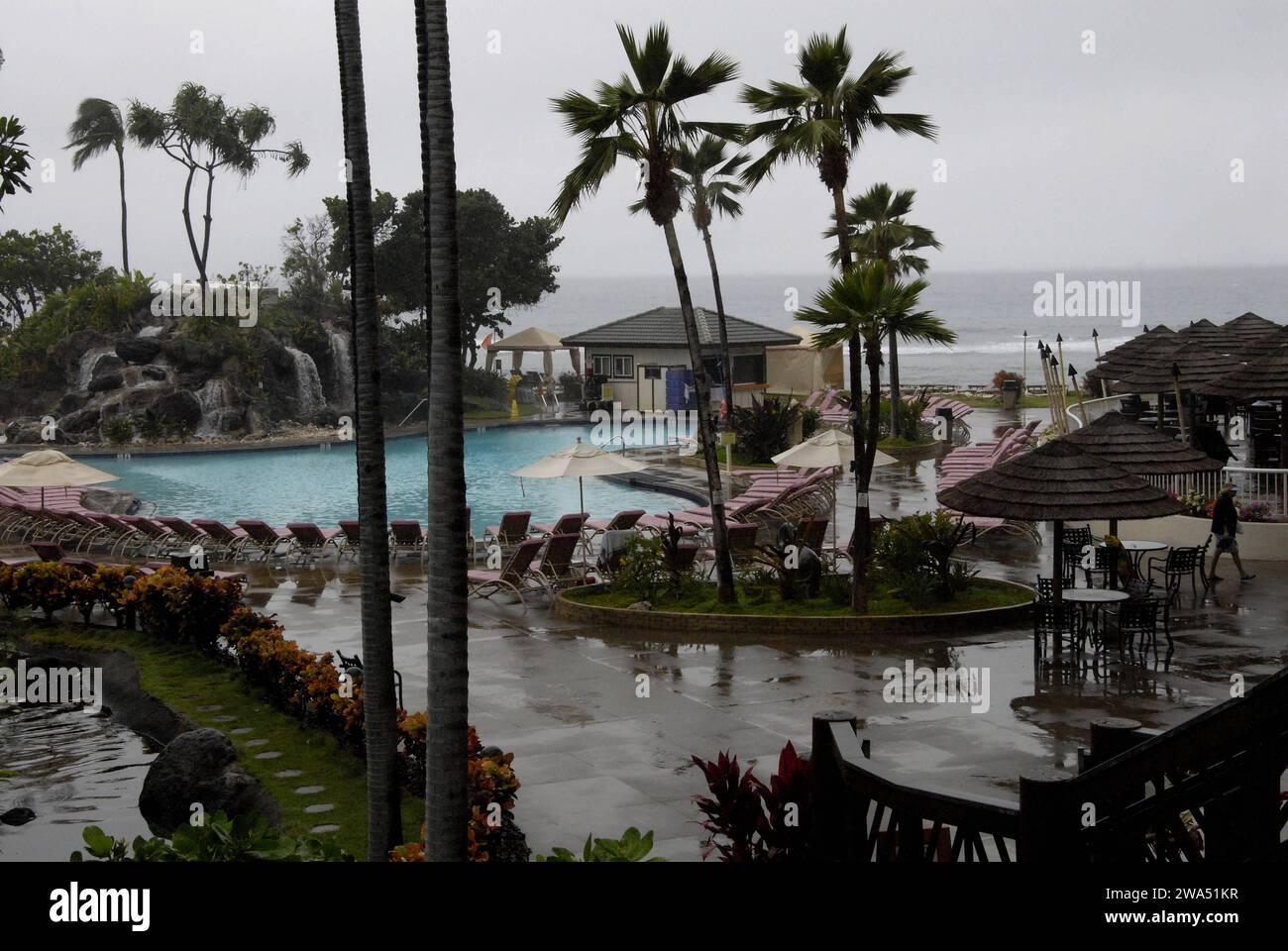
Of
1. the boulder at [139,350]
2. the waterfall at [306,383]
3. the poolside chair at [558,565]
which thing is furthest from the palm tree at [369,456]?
the waterfall at [306,383]

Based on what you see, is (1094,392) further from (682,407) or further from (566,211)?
(566,211)

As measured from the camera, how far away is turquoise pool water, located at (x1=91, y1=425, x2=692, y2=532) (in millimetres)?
29922

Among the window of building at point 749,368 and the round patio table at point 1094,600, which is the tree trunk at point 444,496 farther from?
the window of building at point 749,368

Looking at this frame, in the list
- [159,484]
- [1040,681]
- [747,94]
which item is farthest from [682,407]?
[1040,681]

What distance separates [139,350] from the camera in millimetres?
44906

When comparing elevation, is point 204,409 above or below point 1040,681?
above

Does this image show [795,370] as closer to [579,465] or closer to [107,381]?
[107,381]

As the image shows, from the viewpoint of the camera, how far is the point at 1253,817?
186 inches

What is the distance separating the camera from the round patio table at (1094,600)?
14094mm

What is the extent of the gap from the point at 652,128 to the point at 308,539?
8.86 m

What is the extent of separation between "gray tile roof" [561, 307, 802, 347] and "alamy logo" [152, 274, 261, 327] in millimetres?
10512

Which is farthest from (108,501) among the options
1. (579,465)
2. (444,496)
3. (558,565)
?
(444,496)
